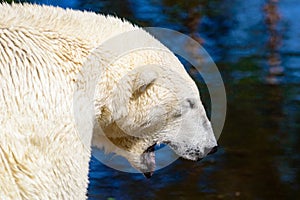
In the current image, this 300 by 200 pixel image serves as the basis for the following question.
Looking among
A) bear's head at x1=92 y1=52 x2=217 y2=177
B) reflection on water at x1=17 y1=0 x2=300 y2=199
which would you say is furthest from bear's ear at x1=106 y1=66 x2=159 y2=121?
reflection on water at x1=17 y1=0 x2=300 y2=199

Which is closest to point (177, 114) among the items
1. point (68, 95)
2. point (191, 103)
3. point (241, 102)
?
point (191, 103)

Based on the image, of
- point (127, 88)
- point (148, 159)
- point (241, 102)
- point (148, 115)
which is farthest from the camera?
point (241, 102)

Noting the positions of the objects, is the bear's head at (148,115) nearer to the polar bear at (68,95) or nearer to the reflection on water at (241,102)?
the polar bear at (68,95)

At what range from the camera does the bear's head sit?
2.23m

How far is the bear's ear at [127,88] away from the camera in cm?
222

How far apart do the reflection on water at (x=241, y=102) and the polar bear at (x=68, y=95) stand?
244 cm

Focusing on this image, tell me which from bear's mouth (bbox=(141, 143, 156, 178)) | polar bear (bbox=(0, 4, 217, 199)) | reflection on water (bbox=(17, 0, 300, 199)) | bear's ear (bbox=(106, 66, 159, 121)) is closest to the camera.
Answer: polar bear (bbox=(0, 4, 217, 199))

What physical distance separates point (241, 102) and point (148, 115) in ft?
15.6

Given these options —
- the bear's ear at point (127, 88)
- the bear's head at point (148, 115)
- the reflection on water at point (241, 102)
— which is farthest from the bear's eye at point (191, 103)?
the reflection on water at point (241, 102)

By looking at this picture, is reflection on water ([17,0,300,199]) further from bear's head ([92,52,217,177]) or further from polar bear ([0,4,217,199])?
polar bear ([0,4,217,199])

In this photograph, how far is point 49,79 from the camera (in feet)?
6.82

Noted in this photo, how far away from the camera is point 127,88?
88.4 inches

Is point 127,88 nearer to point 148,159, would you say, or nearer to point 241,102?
point 148,159

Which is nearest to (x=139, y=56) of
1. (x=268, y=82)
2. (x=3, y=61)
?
(x=3, y=61)
